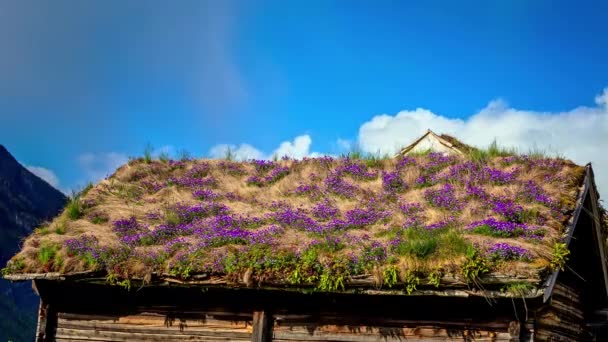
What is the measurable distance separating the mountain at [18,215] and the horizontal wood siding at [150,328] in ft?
190

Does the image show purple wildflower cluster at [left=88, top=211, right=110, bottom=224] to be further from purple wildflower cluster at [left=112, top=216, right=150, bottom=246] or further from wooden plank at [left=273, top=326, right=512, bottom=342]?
wooden plank at [left=273, top=326, right=512, bottom=342]

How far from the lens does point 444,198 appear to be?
471 inches

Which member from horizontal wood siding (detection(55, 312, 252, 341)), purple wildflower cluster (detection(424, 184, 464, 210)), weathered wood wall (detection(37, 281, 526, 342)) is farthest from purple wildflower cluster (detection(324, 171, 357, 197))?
horizontal wood siding (detection(55, 312, 252, 341))

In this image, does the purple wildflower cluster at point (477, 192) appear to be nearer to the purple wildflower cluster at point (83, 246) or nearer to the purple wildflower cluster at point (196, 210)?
the purple wildflower cluster at point (196, 210)

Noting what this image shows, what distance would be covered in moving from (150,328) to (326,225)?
12.6ft

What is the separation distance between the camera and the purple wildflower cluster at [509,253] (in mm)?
9063

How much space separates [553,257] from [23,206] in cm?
9269

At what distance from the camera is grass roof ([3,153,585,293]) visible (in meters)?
9.45

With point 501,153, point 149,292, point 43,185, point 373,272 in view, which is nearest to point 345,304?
point 373,272

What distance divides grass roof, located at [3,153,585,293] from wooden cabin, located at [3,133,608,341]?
0.04 meters

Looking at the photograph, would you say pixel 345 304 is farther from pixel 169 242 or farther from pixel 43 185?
pixel 43 185

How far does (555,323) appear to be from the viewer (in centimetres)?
1091

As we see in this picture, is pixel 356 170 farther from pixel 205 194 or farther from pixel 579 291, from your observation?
pixel 579 291

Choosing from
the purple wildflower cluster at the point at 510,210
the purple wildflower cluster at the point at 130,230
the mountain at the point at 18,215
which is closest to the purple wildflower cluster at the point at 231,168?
the purple wildflower cluster at the point at 130,230
